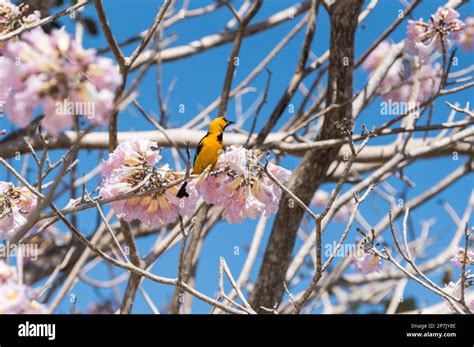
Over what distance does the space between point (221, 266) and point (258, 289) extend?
4.45 ft

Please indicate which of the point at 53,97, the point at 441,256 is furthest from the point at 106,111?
the point at 441,256

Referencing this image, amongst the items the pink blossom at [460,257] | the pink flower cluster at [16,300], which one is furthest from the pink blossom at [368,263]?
the pink flower cluster at [16,300]

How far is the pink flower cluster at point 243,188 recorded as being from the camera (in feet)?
5.95

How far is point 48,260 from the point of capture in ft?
12.0

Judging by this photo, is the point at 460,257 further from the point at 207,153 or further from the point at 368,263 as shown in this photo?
the point at 207,153

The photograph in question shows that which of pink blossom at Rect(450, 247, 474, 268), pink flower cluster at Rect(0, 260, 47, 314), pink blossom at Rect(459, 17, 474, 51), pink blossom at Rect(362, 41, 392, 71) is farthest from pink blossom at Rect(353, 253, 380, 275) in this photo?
pink blossom at Rect(362, 41, 392, 71)

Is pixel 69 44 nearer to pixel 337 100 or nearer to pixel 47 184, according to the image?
pixel 47 184

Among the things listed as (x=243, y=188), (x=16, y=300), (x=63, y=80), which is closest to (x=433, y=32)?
(x=243, y=188)

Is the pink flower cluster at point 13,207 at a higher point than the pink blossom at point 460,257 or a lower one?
higher

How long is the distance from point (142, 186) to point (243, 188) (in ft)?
0.97

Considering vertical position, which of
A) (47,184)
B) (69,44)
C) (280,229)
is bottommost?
(69,44)

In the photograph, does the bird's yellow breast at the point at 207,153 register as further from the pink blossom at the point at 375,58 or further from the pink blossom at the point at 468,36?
the pink blossom at the point at 375,58

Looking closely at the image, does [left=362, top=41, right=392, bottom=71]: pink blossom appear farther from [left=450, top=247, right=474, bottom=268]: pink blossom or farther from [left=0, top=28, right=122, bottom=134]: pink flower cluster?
[left=0, top=28, right=122, bottom=134]: pink flower cluster

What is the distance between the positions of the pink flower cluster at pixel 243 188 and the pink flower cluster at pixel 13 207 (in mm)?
460
